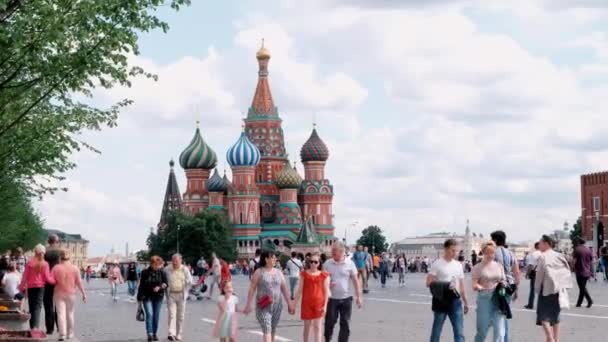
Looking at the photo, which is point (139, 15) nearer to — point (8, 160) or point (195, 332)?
point (195, 332)

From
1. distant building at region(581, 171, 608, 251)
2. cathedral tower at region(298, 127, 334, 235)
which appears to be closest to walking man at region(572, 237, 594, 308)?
distant building at region(581, 171, 608, 251)

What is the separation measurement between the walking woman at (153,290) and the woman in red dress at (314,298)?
452 centimetres

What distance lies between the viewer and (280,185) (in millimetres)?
125750

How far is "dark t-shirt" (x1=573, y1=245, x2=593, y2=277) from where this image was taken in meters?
24.6

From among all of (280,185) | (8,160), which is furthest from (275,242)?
(8,160)

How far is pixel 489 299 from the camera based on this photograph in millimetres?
14125

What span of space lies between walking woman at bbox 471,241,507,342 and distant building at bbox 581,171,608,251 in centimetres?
9408

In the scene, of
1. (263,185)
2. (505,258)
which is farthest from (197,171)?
(505,258)

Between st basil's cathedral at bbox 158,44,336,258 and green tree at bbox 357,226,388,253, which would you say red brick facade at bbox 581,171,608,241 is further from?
green tree at bbox 357,226,388,253

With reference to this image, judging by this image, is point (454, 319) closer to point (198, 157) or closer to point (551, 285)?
point (551, 285)

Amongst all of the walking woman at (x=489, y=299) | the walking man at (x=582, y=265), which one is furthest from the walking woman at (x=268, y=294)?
the walking man at (x=582, y=265)

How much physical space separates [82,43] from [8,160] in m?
10.3

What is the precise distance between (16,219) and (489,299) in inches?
1951

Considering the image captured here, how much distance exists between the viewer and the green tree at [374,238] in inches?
6649
